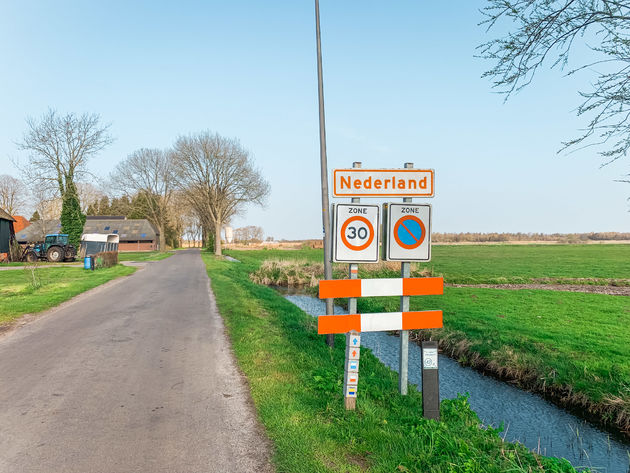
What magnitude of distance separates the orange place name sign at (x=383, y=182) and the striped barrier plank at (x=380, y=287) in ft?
3.49

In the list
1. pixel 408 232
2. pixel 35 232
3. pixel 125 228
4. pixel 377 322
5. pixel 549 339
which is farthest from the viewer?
pixel 125 228

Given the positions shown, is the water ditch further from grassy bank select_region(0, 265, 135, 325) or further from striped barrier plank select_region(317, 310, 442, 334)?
grassy bank select_region(0, 265, 135, 325)

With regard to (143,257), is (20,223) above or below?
above

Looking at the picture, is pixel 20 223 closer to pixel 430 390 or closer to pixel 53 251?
pixel 53 251

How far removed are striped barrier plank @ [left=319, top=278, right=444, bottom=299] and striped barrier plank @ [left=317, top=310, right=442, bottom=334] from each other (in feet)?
0.83

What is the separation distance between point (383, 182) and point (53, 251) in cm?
3689

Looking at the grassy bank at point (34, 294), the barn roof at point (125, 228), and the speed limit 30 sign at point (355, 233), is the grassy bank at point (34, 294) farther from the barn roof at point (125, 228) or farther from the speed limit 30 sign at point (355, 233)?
the barn roof at point (125, 228)

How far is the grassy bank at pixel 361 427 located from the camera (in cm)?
347

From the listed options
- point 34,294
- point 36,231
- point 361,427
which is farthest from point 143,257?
point 361,427

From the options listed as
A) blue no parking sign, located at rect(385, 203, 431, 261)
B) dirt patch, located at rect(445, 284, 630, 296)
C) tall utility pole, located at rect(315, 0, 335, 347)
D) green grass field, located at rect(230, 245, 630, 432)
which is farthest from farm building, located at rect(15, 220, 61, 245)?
blue no parking sign, located at rect(385, 203, 431, 261)

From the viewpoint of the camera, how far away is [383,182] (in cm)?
510

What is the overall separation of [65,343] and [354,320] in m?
6.47

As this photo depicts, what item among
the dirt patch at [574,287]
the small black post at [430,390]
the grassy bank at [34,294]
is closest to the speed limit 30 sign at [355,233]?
the small black post at [430,390]

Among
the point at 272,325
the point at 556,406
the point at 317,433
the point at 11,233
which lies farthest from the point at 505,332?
the point at 11,233
